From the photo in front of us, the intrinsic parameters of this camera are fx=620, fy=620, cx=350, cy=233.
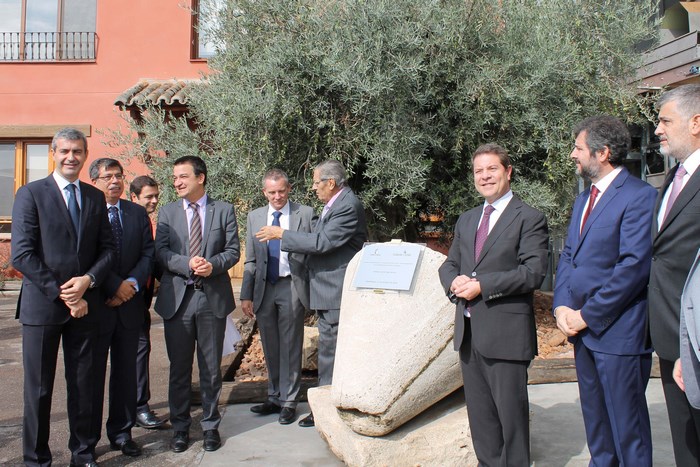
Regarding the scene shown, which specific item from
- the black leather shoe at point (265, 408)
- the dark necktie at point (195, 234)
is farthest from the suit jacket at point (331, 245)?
the black leather shoe at point (265, 408)

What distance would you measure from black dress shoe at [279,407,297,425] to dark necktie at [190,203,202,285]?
1247mm

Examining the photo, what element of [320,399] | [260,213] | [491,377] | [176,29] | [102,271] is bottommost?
[320,399]

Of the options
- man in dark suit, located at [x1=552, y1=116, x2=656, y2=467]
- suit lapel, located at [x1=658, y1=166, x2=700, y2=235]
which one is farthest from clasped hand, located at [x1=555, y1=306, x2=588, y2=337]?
suit lapel, located at [x1=658, y1=166, x2=700, y2=235]

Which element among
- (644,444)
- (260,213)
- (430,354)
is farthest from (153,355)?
(644,444)

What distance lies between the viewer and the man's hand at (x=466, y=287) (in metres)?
3.23

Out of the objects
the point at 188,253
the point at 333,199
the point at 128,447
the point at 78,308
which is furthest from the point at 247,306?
the point at 78,308

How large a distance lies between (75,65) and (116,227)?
10.1 m

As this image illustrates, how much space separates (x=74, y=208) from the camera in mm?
3846

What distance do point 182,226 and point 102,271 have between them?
2.41ft

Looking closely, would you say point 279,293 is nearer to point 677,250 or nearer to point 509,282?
point 509,282

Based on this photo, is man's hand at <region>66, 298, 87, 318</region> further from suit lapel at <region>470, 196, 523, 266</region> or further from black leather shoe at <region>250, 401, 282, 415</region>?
suit lapel at <region>470, 196, 523, 266</region>

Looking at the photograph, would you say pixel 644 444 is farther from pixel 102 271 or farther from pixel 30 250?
pixel 30 250

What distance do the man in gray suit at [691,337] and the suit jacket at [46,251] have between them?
A: 10.6 feet

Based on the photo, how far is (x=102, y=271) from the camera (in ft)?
12.8
